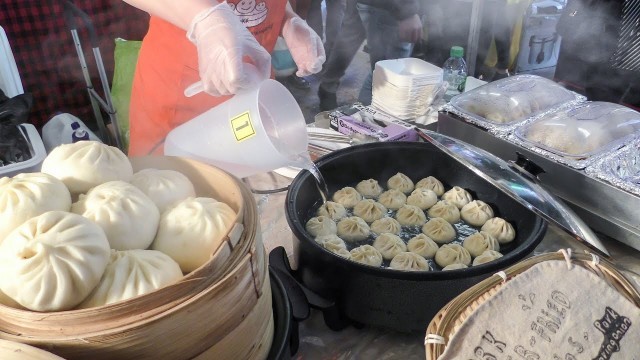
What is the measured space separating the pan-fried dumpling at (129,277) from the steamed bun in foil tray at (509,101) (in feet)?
4.48

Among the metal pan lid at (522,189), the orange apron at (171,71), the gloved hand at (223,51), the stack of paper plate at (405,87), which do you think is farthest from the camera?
the stack of paper plate at (405,87)

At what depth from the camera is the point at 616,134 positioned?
1.65 meters

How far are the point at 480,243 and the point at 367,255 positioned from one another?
1.17ft

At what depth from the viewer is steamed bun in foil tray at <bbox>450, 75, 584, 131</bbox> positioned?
1.80 metres

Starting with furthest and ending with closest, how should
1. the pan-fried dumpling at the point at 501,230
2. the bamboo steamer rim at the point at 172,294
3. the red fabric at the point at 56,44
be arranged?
the red fabric at the point at 56,44 < the pan-fried dumpling at the point at 501,230 < the bamboo steamer rim at the point at 172,294

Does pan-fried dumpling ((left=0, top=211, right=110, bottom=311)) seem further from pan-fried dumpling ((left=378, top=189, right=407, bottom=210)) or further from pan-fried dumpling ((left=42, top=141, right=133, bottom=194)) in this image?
pan-fried dumpling ((left=378, top=189, right=407, bottom=210))

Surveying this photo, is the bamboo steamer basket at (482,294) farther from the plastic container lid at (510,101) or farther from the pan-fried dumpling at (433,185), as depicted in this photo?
the plastic container lid at (510,101)

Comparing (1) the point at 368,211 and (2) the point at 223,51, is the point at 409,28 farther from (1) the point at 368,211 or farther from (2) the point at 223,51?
(2) the point at 223,51

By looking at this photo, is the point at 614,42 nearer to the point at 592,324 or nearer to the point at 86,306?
the point at 592,324

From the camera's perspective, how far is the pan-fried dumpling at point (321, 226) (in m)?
1.46

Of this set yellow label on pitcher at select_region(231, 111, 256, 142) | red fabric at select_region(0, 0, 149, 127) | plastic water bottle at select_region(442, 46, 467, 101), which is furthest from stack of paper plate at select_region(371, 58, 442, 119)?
red fabric at select_region(0, 0, 149, 127)

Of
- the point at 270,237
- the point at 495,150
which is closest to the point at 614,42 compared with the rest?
the point at 495,150

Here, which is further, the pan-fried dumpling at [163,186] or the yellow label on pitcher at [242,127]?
the yellow label on pitcher at [242,127]

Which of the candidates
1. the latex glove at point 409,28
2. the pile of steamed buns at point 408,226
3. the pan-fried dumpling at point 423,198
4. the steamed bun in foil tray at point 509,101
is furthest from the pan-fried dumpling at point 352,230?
the latex glove at point 409,28
